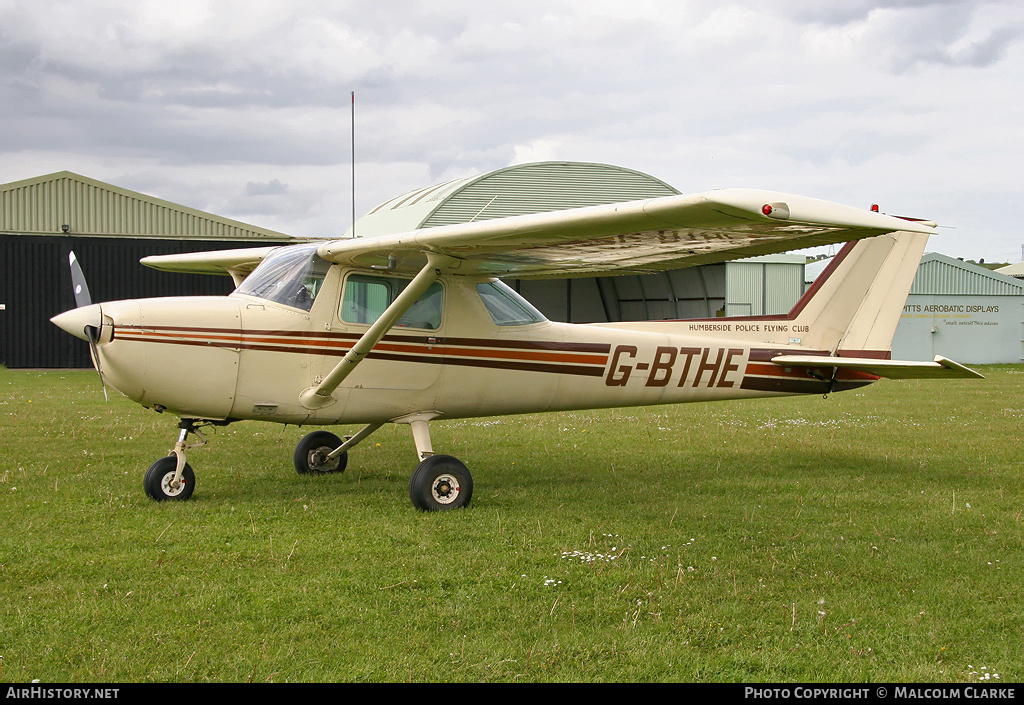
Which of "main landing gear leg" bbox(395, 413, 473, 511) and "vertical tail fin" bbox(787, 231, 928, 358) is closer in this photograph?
"main landing gear leg" bbox(395, 413, 473, 511)

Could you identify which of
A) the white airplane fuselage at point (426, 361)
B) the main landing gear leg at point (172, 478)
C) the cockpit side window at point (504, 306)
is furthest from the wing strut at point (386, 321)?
the main landing gear leg at point (172, 478)

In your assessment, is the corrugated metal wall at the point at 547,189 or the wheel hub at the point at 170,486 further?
the corrugated metal wall at the point at 547,189

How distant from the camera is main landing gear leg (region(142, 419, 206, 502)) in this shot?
276 inches

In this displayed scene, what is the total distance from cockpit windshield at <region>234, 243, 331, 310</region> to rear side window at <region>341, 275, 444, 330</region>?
0.28 m

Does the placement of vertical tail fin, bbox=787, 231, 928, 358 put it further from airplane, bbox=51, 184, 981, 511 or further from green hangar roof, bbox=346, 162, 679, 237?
green hangar roof, bbox=346, 162, 679, 237

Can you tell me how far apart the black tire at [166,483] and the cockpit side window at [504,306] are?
10.2 feet

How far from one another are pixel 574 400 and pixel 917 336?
2814cm

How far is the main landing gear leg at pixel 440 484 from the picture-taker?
680 cm

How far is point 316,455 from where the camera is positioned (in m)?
8.67

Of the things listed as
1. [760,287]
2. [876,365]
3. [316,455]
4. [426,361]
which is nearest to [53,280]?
[316,455]

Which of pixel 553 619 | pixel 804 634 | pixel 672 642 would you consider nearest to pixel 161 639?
pixel 553 619

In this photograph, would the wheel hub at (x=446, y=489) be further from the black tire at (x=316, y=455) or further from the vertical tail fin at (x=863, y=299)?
the vertical tail fin at (x=863, y=299)

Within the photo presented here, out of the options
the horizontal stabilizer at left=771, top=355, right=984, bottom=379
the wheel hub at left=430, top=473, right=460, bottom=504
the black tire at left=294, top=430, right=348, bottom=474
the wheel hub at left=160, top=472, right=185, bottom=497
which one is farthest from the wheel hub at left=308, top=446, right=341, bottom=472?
the horizontal stabilizer at left=771, top=355, right=984, bottom=379

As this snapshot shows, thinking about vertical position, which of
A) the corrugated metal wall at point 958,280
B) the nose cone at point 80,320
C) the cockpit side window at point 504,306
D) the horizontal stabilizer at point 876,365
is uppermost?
the corrugated metal wall at point 958,280
